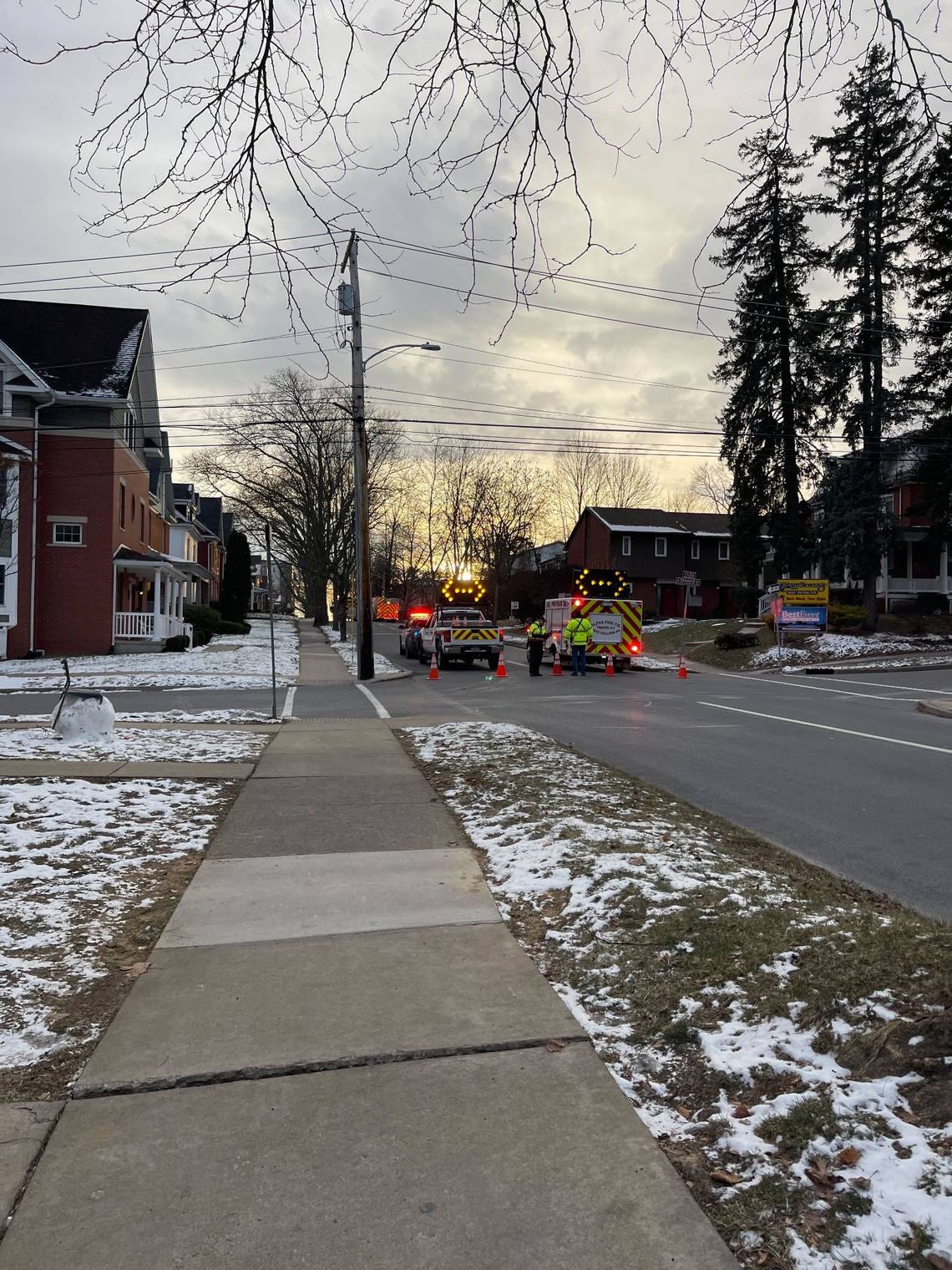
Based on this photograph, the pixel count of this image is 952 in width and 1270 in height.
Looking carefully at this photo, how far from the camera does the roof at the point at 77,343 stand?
30141mm

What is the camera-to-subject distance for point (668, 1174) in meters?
2.62

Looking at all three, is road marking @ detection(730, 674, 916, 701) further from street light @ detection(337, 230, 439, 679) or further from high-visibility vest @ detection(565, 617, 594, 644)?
street light @ detection(337, 230, 439, 679)

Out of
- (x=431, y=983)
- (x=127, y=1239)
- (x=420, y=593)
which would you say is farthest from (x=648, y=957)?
(x=420, y=593)

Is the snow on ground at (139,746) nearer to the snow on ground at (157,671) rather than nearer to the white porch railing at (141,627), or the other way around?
the snow on ground at (157,671)

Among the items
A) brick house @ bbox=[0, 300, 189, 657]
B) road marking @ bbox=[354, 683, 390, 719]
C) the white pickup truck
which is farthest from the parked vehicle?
brick house @ bbox=[0, 300, 189, 657]

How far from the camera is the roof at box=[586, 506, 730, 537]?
181ft

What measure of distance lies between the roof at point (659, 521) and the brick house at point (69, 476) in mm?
30367

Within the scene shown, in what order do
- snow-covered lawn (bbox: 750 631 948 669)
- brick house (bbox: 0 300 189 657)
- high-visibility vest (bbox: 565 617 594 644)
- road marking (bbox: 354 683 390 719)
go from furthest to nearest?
snow-covered lawn (bbox: 750 631 948 669) → brick house (bbox: 0 300 189 657) → high-visibility vest (bbox: 565 617 594 644) → road marking (bbox: 354 683 390 719)

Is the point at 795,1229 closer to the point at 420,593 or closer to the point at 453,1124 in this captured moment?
the point at 453,1124

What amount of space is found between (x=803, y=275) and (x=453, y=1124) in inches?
1441

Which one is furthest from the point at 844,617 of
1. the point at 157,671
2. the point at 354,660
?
the point at 157,671

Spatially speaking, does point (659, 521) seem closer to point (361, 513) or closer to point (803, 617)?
point (803, 617)

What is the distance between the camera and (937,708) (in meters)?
16.3

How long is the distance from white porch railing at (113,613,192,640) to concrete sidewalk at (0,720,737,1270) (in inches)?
1131
